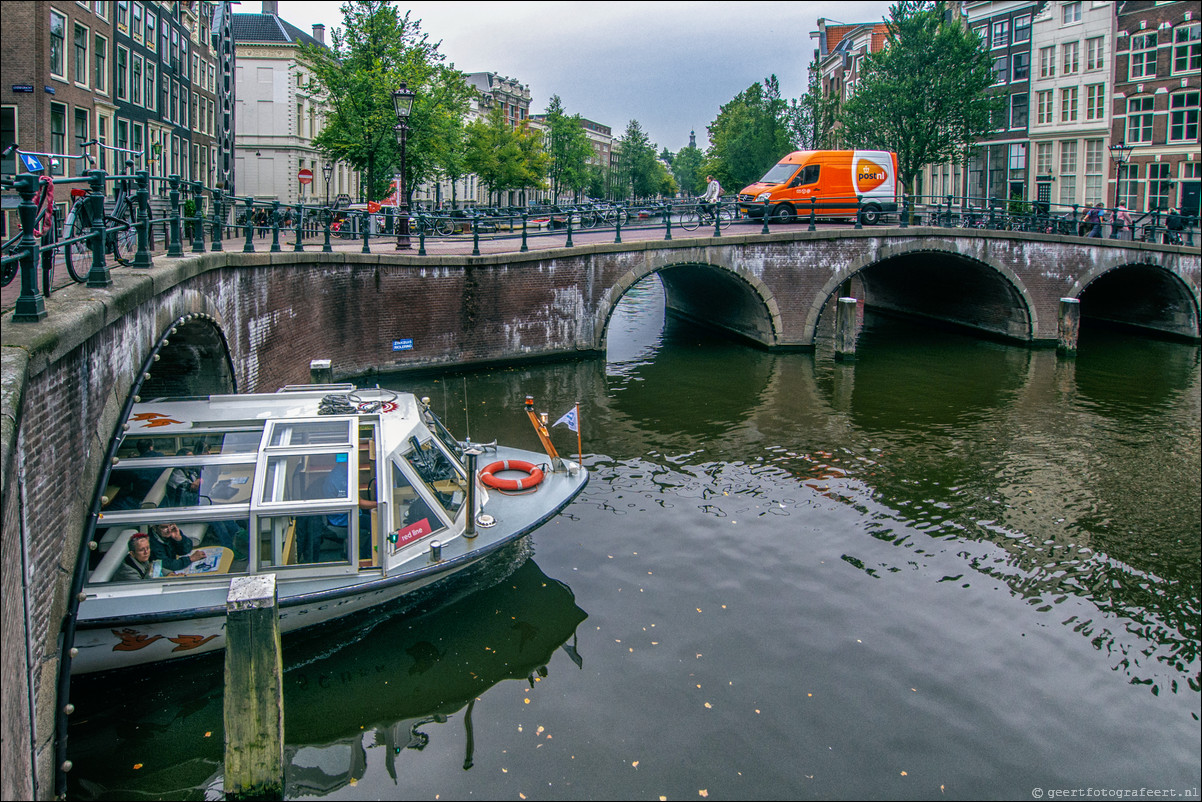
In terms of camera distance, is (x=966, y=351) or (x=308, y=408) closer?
(x=308, y=408)

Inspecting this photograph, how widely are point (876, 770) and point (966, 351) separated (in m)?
22.6

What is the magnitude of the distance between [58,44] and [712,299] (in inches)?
762

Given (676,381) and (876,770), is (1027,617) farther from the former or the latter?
(676,381)

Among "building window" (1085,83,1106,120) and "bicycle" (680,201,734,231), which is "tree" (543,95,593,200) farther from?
"bicycle" (680,201,734,231)

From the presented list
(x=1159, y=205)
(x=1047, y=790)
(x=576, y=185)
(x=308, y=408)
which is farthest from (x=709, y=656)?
(x=576, y=185)

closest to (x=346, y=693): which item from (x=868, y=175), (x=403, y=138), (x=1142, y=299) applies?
(x=403, y=138)

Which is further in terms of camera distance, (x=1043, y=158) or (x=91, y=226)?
(x=1043, y=158)

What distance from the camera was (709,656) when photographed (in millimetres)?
9117

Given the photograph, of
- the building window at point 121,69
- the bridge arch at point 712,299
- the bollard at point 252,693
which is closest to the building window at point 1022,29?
the bridge arch at point 712,299

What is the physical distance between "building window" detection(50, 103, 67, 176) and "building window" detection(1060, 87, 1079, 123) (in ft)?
129

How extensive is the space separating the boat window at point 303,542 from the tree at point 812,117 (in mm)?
45900

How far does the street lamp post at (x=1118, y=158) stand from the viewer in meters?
38.8

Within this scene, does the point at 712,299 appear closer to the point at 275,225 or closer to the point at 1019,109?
the point at 275,225

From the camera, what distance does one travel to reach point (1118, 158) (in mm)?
39406
